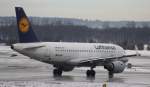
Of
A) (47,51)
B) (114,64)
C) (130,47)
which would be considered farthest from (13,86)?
(130,47)

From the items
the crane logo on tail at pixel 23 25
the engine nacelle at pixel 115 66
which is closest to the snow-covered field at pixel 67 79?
the engine nacelle at pixel 115 66

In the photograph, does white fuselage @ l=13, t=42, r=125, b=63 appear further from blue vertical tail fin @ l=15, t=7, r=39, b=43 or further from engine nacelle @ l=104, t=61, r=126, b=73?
engine nacelle @ l=104, t=61, r=126, b=73

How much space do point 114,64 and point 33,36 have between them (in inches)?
278

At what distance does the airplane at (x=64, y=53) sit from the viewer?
37719 mm

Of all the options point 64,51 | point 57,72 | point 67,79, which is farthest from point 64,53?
point 67,79

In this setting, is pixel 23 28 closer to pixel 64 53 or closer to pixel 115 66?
pixel 64 53

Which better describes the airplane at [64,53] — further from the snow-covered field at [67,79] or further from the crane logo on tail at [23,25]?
the snow-covered field at [67,79]

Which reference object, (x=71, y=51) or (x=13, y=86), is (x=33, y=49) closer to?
(x=71, y=51)

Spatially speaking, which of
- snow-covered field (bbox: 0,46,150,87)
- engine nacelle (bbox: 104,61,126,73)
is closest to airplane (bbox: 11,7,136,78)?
engine nacelle (bbox: 104,61,126,73)

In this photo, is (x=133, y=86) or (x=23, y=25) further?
(x=23, y=25)

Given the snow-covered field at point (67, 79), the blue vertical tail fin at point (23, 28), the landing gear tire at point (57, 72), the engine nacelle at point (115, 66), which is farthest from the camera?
the landing gear tire at point (57, 72)

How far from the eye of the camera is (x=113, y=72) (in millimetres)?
39656

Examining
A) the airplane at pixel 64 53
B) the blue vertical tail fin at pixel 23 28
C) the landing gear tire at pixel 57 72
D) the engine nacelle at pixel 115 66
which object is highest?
the blue vertical tail fin at pixel 23 28

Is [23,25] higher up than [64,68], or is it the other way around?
[23,25]
